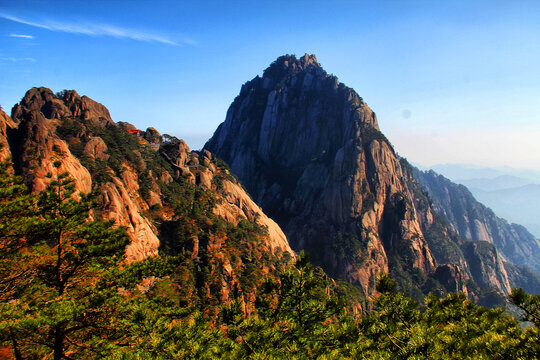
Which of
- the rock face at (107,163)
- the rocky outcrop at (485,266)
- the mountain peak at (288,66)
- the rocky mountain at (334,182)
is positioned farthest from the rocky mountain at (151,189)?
the rocky outcrop at (485,266)

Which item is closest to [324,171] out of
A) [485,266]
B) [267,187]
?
[267,187]

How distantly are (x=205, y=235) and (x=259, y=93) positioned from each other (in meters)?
140

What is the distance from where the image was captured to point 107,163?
48.9 metres

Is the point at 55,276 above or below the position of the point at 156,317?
above

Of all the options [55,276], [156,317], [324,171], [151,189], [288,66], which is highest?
[288,66]

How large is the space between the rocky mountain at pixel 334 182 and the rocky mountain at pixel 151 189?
132 ft

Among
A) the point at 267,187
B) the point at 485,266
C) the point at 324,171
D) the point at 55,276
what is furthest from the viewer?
the point at 267,187

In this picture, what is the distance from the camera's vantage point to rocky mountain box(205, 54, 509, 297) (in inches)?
4065

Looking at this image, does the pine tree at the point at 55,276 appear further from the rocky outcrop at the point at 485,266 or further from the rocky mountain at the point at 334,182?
the rocky outcrop at the point at 485,266

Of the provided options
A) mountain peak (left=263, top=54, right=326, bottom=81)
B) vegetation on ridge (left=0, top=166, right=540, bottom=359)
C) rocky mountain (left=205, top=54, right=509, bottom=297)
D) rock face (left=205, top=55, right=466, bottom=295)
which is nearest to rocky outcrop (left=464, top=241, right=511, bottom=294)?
rocky mountain (left=205, top=54, right=509, bottom=297)

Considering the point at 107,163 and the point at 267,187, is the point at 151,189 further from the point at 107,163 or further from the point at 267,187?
the point at 267,187

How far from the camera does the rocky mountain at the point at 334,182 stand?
103m

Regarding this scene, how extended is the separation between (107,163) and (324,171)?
95040mm

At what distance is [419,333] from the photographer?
10.7 metres
